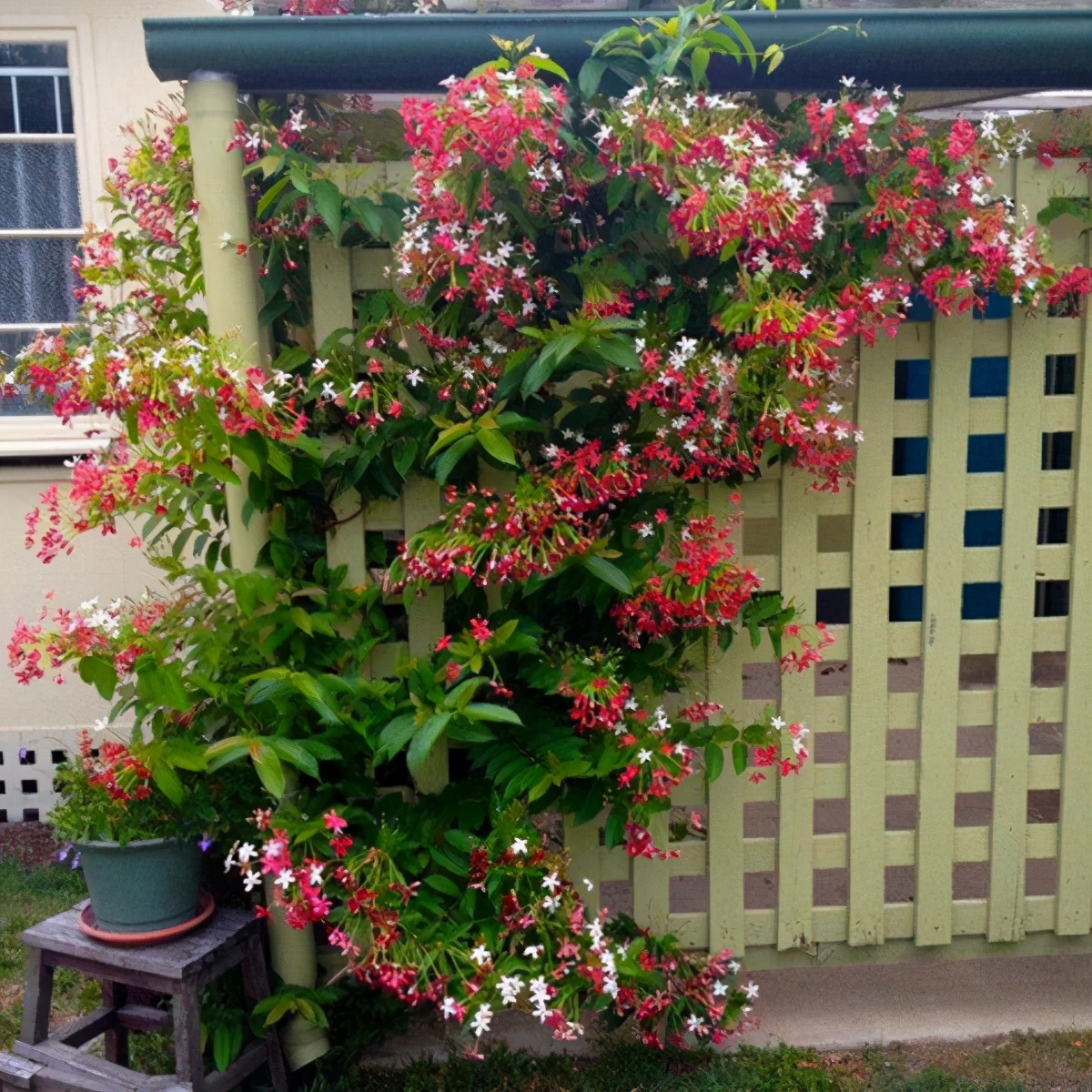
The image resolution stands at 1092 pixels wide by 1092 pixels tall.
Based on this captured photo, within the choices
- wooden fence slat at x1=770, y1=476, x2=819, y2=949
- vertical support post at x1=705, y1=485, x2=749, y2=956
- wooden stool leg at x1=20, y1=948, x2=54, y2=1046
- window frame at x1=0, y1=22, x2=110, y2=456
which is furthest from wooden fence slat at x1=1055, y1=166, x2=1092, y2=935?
window frame at x1=0, y1=22, x2=110, y2=456

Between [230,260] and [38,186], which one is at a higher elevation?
[38,186]

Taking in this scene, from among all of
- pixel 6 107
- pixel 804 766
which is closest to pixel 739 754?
pixel 804 766

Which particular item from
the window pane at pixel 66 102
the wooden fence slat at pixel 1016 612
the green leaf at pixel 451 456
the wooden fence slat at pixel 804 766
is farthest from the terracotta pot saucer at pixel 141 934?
the window pane at pixel 66 102

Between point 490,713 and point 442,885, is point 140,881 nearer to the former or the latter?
point 442,885

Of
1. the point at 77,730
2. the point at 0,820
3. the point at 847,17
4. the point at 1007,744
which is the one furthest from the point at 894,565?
the point at 0,820

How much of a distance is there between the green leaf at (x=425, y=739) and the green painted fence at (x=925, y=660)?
0.45 m

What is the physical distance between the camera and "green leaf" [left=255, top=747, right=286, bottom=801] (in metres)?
2.42

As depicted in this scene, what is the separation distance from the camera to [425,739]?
2441mm

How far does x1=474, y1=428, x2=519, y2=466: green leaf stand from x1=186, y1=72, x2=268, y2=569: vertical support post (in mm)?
545

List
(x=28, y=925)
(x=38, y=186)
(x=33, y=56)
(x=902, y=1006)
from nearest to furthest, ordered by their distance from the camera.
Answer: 1. (x=902, y=1006)
2. (x=28, y=925)
3. (x=33, y=56)
4. (x=38, y=186)

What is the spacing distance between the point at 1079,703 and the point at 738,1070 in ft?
4.04

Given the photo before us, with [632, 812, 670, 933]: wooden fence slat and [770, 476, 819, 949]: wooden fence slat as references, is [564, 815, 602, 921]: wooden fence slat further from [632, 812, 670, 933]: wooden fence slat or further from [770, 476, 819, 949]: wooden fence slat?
[770, 476, 819, 949]: wooden fence slat

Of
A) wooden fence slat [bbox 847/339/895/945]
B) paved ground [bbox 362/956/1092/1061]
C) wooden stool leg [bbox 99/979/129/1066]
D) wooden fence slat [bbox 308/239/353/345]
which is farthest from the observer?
Result: paved ground [bbox 362/956/1092/1061]

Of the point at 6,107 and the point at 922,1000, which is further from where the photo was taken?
the point at 6,107
